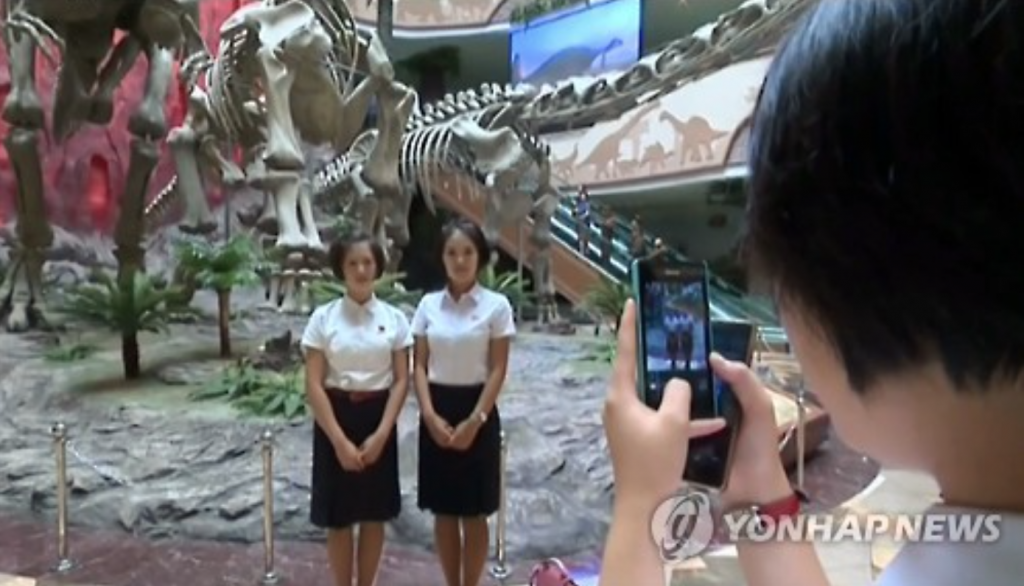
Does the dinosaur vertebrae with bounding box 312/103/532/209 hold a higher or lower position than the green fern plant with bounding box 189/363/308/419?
higher

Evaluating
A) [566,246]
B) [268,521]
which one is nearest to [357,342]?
[268,521]

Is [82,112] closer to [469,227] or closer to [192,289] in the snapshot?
[192,289]

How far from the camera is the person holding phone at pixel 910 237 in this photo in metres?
0.45

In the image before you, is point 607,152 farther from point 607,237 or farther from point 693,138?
point 607,237

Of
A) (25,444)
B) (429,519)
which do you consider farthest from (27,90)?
(429,519)

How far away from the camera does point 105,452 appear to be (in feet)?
12.7

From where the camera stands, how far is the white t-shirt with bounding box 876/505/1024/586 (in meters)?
0.46

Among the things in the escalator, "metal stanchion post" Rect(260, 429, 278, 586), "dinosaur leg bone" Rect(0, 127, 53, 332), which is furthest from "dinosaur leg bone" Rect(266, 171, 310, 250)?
the escalator

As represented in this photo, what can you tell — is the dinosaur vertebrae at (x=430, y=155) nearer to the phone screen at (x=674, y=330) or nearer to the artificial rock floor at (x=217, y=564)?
the artificial rock floor at (x=217, y=564)

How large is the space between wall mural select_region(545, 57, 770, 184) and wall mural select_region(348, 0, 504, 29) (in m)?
3.14

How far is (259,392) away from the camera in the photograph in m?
4.20

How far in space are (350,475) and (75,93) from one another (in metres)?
4.18

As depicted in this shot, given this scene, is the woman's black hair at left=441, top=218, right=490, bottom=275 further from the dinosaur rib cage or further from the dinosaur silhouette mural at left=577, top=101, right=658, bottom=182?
the dinosaur silhouette mural at left=577, top=101, right=658, bottom=182

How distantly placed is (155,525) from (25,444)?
1.12m
